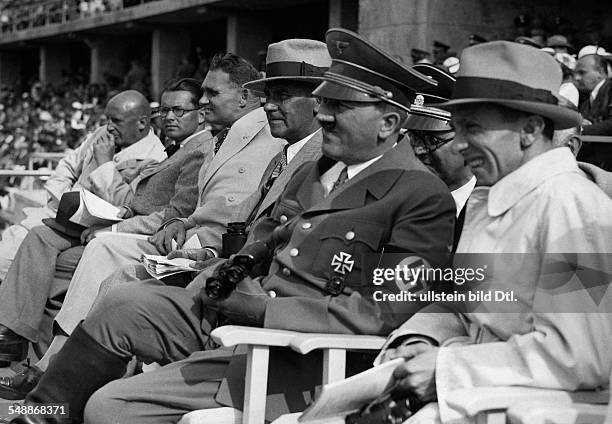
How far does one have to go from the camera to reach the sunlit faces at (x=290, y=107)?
4.72 m

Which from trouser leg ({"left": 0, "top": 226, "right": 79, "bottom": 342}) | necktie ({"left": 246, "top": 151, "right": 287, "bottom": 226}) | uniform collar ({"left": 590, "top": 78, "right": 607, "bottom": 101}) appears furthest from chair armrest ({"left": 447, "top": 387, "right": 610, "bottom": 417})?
uniform collar ({"left": 590, "top": 78, "right": 607, "bottom": 101})

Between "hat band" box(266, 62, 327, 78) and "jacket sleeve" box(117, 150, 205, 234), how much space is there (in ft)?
4.81

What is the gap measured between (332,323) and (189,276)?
1.22 m

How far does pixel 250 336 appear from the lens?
337 cm

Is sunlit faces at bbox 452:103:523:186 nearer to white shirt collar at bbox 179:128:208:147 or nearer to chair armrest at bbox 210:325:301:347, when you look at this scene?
chair armrest at bbox 210:325:301:347

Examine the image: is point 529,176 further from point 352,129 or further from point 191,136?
point 191,136

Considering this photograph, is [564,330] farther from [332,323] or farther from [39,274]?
[39,274]

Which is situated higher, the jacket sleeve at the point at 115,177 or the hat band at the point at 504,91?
the hat band at the point at 504,91

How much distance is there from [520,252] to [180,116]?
13.6ft

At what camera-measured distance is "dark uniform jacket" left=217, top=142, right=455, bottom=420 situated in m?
3.52

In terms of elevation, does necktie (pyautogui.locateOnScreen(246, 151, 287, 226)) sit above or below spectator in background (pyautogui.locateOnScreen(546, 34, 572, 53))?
below

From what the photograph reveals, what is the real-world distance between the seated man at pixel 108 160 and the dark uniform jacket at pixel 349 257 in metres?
3.36

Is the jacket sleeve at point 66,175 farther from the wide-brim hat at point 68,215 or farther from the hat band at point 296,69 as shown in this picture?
the hat band at point 296,69

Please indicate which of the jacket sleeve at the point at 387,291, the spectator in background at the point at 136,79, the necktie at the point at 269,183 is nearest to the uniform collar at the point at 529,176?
the jacket sleeve at the point at 387,291
